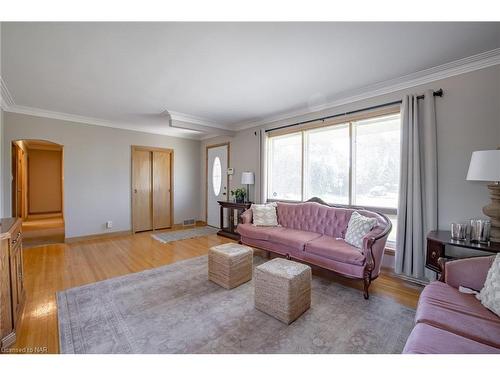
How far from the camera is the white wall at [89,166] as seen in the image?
3.97m

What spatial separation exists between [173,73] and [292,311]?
285cm

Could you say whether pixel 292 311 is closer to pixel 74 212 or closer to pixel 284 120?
pixel 284 120

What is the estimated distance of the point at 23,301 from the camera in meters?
2.22

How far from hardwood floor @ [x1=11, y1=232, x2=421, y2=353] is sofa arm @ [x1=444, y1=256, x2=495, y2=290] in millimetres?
673

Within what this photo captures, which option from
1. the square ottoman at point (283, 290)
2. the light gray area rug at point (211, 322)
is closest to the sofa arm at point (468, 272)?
the light gray area rug at point (211, 322)

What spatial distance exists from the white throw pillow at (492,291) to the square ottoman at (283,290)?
1227mm

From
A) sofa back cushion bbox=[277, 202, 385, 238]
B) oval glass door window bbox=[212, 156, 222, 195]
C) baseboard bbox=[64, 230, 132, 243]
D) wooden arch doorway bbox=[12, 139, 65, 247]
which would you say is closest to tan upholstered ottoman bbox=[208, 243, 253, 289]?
sofa back cushion bbox=[277, 202, 385, 238]

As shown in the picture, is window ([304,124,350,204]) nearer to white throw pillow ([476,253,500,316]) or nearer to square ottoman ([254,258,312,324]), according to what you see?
square ottoman ([254,258,312,324])

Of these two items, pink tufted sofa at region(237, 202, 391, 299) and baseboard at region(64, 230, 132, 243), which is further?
baseboard at region(64, 230, 132, 243)

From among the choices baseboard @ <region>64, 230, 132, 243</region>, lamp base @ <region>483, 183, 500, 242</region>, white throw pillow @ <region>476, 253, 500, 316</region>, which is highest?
lamp base @ <region>483, 183, 500, 242</region>

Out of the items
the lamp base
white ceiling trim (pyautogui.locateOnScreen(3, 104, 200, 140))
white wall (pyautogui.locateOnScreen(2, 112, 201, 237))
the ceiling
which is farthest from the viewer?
white wall (pyautogui.locateOnScreen(2, 112, 201, 237))

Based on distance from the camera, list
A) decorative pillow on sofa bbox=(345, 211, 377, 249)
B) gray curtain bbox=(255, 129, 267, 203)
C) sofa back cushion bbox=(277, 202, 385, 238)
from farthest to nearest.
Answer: gray curtain bbox=(255, 129, 267, 203), sofa back cushion bbox=(277, 202, 385, 238), decorative pillow on sofa bbox=(345, 211, 377, 249)

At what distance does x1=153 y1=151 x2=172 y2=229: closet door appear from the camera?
5.64 meters

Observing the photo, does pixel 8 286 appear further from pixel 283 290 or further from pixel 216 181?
pixel 216 181
